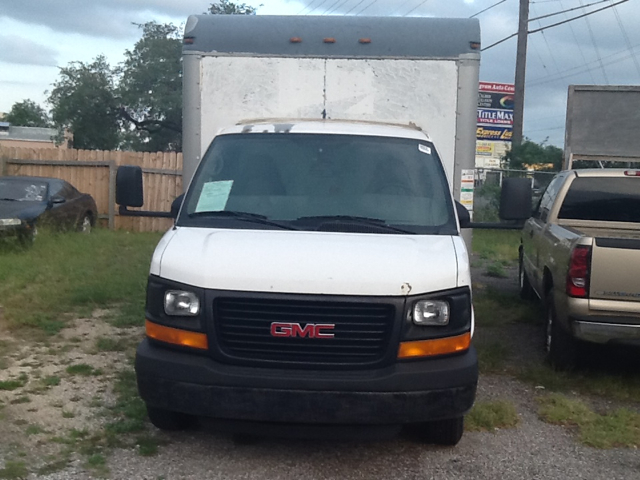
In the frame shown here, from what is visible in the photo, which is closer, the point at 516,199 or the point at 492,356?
the point at 516,199

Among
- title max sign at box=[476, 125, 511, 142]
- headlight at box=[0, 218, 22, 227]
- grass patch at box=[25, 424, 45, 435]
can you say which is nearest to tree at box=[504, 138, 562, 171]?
title max sign at box=[476, 125, 511, 142]

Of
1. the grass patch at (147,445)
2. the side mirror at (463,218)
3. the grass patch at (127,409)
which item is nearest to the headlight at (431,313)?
the side mirror at (463,218)

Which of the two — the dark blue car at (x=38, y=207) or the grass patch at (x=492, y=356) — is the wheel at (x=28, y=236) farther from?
the grass patch at (x=492, y=356)

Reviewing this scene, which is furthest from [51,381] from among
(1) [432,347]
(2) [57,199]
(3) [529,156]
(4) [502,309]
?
(3) [529,156]

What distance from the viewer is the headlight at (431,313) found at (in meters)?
4.68

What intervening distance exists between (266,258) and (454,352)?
124cm

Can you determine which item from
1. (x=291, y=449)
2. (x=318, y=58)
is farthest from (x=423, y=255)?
(x=318, y=58)

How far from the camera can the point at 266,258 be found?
4.75m

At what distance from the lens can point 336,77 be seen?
730 centimetres

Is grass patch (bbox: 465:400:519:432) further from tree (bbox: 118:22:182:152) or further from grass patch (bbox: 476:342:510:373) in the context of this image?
tree (bbox: 118:22:182:152)

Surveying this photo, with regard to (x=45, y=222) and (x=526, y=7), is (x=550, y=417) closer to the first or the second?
(x=45, y=222)

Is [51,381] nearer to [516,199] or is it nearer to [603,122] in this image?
[516,199]

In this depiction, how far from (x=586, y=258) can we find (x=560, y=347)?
1100 millimetres

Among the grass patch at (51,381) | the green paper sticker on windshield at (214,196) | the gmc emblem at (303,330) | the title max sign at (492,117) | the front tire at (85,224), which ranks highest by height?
the title max sign at (492,117)
